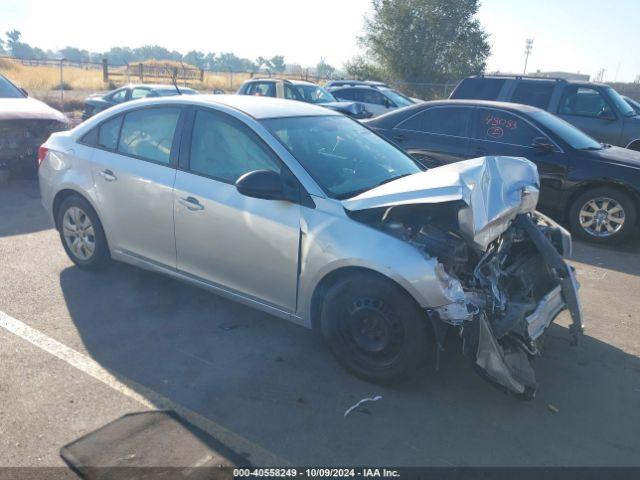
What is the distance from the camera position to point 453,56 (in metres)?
36.4

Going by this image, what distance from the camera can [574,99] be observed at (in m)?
10.5

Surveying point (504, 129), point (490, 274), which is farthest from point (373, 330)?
point (504, 129)

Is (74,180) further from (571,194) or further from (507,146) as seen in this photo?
(571,194)

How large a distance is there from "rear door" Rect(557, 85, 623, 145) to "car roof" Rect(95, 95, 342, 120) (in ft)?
24.1

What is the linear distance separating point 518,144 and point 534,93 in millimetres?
3676

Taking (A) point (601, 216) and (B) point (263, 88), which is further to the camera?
(B) point (263, 88)

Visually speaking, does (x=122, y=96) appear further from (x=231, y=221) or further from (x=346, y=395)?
(x=346, y=395)

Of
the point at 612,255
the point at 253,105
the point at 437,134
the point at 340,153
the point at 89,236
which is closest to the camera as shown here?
the point at 340,153

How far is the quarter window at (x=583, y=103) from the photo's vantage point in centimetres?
1039

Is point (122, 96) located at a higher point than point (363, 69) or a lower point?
lower

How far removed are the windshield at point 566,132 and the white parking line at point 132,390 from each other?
6.01 metres

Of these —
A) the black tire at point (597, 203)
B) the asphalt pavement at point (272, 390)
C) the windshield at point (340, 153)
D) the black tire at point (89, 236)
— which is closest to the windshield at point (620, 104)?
the black tire at point (597, 203)

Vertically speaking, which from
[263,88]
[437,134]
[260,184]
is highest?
[263,88]

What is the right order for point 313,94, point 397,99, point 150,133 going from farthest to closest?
point 397,99, point 313,94, point 150,133
